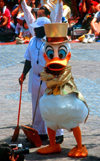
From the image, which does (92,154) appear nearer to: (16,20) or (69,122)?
(69,122)

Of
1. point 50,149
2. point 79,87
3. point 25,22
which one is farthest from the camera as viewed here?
point 25,22

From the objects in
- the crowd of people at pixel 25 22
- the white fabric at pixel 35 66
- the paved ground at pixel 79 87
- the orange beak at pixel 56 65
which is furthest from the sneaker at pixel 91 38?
the orange beak at pixel 56 65

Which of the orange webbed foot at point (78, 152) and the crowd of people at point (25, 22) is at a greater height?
the crowd of people at point (25, 22)

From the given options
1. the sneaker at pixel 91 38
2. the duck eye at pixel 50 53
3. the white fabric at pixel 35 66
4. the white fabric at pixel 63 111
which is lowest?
the sneaker at pixel 91 38

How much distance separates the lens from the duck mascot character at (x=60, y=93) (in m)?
5.50

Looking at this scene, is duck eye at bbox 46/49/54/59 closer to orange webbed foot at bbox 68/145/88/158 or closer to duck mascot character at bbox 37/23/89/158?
duck mascot character at bbox 37/23/89/158

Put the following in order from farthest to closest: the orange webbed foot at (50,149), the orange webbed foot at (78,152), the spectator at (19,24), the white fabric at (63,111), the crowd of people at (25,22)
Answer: the spectator at (19,24)
the crowd of people at (25,22)
the orange webbed foot at (50,149)
the orange webbed foot at (78,152)
the white fabric at (63,111)

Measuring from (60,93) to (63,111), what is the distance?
225 mm

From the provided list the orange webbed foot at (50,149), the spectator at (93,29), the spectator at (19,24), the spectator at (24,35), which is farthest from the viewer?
the spectator at (19,24)

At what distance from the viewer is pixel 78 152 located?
562 centimetres

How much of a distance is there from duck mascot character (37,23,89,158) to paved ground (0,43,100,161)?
0.45m

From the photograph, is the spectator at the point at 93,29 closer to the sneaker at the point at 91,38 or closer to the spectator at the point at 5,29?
the sneaker at the point at 91,38

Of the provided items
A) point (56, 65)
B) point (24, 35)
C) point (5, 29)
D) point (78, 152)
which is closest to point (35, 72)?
point (56, 65)

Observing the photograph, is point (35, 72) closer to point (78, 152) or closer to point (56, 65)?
point (56, 65)
